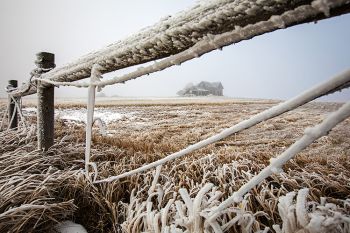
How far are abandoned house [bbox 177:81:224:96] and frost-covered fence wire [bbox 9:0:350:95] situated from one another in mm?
34299

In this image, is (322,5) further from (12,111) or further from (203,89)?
(203,89)

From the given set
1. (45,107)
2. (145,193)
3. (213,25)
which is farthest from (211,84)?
(213,25)

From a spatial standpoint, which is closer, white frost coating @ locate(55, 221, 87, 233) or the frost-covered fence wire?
the frost-covered fence wire

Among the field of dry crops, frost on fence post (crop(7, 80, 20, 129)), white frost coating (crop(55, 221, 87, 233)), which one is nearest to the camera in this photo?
the field of dry crops

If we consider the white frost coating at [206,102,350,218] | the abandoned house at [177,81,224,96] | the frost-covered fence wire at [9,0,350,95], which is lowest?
the abandoned house at [177,81,224,96]

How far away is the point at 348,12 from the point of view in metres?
0.41

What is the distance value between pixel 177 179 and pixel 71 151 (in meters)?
0.71

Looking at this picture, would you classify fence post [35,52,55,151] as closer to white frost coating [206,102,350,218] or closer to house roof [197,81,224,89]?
white frost coating [206,102,350,218]

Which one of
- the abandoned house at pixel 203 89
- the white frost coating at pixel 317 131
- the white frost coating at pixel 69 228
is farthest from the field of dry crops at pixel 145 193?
the abandoned house at pixel 203 89

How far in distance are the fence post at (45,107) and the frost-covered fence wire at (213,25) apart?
79 centimetres

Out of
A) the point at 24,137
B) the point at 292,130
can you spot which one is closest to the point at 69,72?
the point at 24,137

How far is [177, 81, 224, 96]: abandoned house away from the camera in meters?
35.6

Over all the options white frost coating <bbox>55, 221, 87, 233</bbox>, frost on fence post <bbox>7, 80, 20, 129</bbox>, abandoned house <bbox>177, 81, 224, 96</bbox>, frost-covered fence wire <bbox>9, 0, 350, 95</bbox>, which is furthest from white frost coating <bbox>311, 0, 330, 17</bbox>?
abandoned house <bbox>177, 81, 224, 96</bbox>

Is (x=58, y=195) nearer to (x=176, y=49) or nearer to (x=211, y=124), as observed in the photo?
(x=176, y=49)
